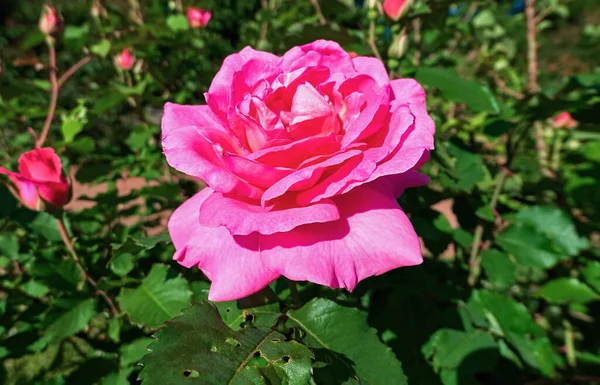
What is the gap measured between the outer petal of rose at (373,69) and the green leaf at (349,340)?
1.17 feet

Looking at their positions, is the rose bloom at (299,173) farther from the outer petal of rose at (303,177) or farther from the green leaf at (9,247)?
the green leaf at (9,247)

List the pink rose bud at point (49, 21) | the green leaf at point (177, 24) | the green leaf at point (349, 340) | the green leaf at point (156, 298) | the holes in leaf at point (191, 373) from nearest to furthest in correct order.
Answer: the holes in leaf at point (191, 373), the green leaf at point (349, 340), the green leaf at point (156, 298), the pink rose bud at point (49, 21), the green leaf at point (177, 24)

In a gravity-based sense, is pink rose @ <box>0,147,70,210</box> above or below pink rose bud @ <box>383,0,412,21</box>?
below

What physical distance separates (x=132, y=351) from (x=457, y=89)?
3.19ft

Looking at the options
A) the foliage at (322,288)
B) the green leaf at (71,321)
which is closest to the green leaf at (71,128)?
the foliage at (322,288)

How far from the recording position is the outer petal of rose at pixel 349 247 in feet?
1.72

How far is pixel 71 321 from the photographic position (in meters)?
0.88

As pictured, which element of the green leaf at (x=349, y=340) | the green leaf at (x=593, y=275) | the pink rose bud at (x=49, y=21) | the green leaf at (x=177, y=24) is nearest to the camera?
the green leaf at (x=349, y=340)

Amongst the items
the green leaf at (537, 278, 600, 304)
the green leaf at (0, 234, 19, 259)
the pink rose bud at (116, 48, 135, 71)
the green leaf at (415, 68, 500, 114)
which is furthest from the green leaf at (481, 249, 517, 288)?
the pink rose bud at (116, 48, 135, 71)

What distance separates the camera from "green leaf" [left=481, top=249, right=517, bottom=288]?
3.47 feet

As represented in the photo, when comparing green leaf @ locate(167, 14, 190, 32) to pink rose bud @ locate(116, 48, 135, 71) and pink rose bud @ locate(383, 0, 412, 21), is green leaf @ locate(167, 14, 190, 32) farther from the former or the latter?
pink rose bud @ locate(383, 0, 412, 21)

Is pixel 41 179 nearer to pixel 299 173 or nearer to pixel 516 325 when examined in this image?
pixel 299 173

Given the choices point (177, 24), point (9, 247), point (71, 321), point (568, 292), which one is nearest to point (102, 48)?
point (177, 24)

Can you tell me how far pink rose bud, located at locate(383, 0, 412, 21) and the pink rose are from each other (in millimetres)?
834
